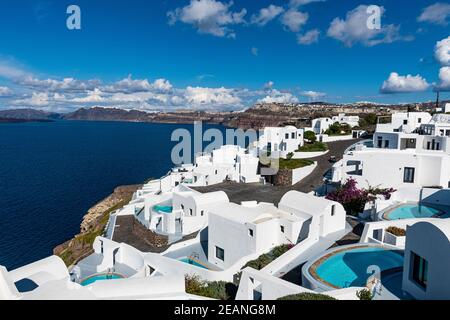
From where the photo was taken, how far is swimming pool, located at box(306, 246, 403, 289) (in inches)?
507

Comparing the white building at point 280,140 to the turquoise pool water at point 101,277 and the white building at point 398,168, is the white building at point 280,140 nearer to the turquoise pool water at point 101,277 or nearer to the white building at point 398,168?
the white building at point 398,168

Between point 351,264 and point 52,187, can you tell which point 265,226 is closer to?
A: point 351,264

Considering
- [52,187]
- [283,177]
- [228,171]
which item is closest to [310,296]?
[283,177]

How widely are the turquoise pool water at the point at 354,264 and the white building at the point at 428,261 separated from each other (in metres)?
1.96

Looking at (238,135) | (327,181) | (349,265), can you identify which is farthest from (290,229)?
(238,135)

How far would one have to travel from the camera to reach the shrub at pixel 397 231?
16781mm

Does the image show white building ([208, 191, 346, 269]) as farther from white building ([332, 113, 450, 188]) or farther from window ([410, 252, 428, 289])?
white building ([332, 113, 450, 188])

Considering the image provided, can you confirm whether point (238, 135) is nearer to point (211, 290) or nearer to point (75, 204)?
point (75, 204)

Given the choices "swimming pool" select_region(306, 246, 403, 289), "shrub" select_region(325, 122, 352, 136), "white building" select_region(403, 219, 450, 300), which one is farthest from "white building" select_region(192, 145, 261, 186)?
"white building" select_region(403, 219, 450, 300)

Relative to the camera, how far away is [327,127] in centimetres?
5894

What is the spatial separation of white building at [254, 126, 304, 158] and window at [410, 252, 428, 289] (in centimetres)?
3387

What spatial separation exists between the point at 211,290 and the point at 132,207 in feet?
55.3

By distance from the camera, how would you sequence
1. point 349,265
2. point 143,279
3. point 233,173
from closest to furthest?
point 143,279 → point 349,265 → point 233,173
